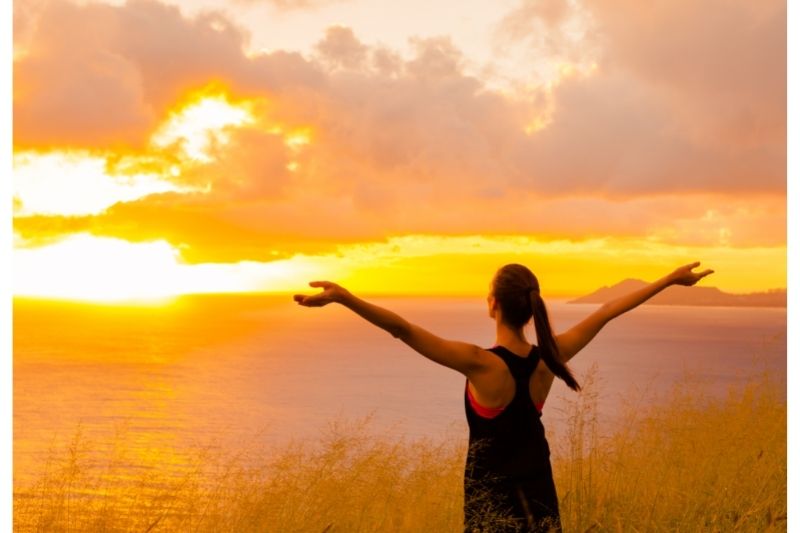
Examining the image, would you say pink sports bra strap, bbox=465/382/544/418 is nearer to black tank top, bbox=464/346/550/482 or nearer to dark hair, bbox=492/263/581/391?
black tank top, bbox=464/346/550/482

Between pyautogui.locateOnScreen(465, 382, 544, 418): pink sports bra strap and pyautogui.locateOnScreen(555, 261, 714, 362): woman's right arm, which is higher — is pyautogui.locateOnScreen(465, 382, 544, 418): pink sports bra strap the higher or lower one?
the lower one

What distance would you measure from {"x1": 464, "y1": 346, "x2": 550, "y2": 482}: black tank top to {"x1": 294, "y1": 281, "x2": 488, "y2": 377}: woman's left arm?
0.79 feet

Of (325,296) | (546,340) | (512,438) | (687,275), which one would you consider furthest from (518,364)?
(687,275)

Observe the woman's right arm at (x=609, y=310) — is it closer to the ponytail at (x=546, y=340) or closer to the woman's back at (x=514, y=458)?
the ponytail at (x=546, y=340)

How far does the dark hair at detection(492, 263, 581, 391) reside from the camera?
356 cm

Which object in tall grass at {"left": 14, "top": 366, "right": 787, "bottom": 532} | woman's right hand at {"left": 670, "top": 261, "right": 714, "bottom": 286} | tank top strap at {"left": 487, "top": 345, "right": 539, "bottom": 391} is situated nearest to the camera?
tank top strap at {"left": 487, "top": 345, "right": 539, "bottom": 391}

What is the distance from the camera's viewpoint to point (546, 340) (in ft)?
11.8

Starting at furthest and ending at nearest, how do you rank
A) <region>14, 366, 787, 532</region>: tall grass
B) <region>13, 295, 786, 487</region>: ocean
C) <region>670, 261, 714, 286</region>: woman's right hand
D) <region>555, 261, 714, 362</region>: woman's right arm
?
<region>13, 295, 786, 487</region>: ocean → <region>14, 366, 787, 532</region>: tall grass → <region>670, 261, 714, 286</region>: woman's right hand → <region>555, 261, 714, 362</region>: woman's right arm

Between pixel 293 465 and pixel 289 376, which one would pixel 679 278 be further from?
pixel 289 376

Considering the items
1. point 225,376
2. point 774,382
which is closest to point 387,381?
point 225,376

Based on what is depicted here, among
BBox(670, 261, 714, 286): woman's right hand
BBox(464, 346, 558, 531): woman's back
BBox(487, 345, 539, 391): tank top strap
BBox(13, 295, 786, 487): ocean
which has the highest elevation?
BBox(670, 261, 714, 286): woman's right hand

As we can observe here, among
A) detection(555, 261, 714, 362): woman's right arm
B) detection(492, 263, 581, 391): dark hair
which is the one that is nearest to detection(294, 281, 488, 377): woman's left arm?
detection(492, 263, 581, 391): dark hair
